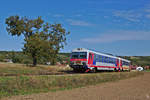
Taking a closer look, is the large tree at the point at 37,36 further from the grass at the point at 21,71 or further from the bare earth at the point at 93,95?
the bare earth at the point at 93,95

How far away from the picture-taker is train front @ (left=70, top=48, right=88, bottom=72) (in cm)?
2762

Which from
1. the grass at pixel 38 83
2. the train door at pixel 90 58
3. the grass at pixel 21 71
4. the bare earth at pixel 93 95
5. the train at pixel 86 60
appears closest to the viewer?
the bare earth at pixel 93 95

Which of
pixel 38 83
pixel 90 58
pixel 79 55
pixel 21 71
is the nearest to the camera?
pixel 38 83

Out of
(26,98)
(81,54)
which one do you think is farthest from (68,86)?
(81,54)

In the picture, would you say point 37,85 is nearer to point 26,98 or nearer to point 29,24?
point 26,98

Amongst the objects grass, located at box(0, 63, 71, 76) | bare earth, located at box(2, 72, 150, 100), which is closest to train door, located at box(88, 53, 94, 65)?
grass, located at box(0, 63, 71, 76)

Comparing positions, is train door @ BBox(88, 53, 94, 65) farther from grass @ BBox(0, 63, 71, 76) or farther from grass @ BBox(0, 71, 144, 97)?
grass @ BBox(0, 71, 144, 97)

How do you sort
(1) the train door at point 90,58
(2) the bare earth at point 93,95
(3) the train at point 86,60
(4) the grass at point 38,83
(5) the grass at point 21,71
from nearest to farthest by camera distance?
(2) the bare earth at point 93,95, (4) the grass at point 38,83, (5) the grass at point 21,71, (3) the train at point 86,60, (1) the train door at point 90,58

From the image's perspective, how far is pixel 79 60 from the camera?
2802 centimetres

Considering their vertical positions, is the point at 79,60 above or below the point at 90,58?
below

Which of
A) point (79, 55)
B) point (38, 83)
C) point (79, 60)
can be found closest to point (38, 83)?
point (38, 83)

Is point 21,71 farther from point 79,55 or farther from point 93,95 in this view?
point 93,95

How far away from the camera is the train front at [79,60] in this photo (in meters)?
27.6

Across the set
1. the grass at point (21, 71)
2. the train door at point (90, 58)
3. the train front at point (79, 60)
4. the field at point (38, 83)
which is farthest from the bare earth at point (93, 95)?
the train door at point (90, 58)
